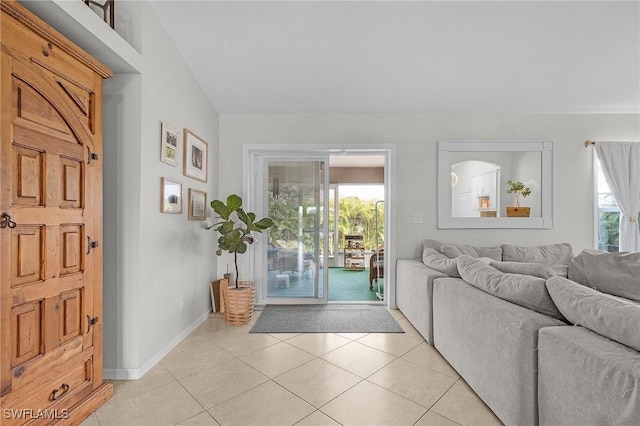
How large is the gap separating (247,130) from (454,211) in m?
2.75

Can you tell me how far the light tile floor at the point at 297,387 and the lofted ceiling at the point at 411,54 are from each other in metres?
2.56

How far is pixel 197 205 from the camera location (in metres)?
3.01

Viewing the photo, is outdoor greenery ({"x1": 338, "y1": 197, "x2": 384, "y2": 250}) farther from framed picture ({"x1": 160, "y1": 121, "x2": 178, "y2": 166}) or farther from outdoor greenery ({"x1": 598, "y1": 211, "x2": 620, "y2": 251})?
framed picture ({"x1": 160, "y1": 121, "x2": 178, "y2": 166})

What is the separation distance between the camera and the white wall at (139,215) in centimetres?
203

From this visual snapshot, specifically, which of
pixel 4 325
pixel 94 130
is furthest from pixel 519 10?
pixel 4 325

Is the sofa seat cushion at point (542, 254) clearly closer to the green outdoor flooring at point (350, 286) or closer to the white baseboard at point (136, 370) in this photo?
the green outdoor flooring at point (350, 286)

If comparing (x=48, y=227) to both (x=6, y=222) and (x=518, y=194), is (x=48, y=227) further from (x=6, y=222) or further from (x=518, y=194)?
(x=518, y=194)

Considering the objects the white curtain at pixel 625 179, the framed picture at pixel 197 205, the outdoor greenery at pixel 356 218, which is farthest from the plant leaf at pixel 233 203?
the outdoor greenery at pixel 356 218

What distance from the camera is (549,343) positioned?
1265 mm

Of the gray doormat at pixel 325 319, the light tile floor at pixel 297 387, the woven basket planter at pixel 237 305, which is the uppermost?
the woven basket planter at pixel 237 305

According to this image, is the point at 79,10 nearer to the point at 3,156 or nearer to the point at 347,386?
the point at 3,156

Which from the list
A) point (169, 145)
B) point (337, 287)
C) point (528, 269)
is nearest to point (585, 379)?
point (528, 269)

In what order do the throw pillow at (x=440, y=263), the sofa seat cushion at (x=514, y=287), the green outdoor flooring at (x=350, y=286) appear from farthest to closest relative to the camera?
1. the green outdoor flooring at (x=350, y=286)
2. the throw pillow at (x=440, y=263)
3. the sofa seat cushion at (x=514, y=287)

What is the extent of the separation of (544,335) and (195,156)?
9.69 ft
